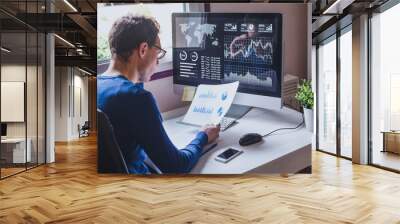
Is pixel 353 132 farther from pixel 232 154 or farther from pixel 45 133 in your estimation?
pixel 45 133

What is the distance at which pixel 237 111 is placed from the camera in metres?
6.71

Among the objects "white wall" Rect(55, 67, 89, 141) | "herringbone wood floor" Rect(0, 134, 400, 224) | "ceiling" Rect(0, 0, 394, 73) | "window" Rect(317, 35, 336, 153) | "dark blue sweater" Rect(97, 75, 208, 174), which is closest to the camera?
"herringbone wood floor" Rect(0, 134, 400, 224)

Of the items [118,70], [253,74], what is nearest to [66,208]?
[118,70]

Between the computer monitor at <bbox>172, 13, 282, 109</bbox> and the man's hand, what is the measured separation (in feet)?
2.53

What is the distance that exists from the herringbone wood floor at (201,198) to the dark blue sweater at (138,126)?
1.05 feet

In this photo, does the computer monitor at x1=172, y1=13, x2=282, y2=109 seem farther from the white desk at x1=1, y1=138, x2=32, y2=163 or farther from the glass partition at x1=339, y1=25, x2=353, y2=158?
the white desk at x1=1, y1=138, x2=32, y2=163

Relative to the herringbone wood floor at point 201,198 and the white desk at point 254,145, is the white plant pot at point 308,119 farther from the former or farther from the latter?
the herringbone wood floor at point 201,198

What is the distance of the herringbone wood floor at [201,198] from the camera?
13.6 feet

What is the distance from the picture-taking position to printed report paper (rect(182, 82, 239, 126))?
22.1ft

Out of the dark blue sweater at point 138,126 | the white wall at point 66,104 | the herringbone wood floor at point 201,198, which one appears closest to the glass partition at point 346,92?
the herringbone wood floor at point 201,198

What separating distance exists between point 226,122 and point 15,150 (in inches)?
169

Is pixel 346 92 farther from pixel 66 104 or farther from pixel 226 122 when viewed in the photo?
pixel 66 104

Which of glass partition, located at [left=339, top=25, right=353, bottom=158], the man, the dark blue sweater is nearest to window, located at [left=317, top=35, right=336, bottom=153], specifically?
glass partition, located at [left=339, top=25, right=353, bottom=158]

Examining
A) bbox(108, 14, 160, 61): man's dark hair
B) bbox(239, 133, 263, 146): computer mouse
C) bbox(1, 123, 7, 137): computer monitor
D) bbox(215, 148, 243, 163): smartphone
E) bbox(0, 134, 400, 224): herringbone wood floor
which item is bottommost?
bbox(0, 134, 400, 224): herringbone wood floor
